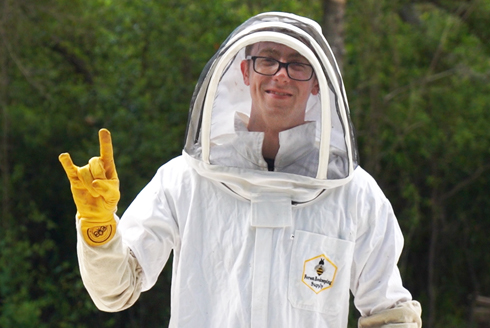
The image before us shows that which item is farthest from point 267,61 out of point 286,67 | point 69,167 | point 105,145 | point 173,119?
point 173,119

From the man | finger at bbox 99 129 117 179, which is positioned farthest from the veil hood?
finger at bbox 99 129 117 179

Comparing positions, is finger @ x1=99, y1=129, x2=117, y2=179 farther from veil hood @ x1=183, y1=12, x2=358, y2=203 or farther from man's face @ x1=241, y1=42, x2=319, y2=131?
man's face @ x1=241, y1=42, x2=319, y2=131

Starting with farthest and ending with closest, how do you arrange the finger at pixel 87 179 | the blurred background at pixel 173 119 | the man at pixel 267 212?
1. the blurred background at pixel 173 119
2. the man at pixel 267 212
3. the finger at pixel 87 179

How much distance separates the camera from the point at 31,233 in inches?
231

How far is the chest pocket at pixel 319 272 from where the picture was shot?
2.14 m

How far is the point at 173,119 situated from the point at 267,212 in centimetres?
334

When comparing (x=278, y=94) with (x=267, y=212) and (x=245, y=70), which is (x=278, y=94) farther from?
(x=267, y=212)

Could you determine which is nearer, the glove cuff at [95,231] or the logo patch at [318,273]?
the glove cuff at [95,231]

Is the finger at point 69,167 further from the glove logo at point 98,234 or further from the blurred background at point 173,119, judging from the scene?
the blurred background at point 173,119

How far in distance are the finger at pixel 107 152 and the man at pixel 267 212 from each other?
160 millimetres

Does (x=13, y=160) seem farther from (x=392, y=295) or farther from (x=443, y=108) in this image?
(x=392, y=295)

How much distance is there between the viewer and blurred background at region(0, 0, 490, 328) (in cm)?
533

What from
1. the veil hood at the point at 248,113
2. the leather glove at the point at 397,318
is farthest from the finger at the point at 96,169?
the leather glove at the point at 397,318

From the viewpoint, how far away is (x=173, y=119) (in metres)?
5.41
